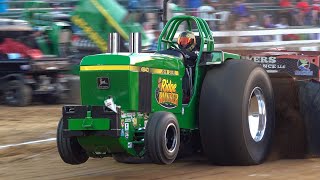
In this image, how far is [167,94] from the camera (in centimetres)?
682

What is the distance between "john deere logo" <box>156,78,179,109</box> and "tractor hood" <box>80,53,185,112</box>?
25 mm

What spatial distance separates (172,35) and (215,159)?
1592 millimetres

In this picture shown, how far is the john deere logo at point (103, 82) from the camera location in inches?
252

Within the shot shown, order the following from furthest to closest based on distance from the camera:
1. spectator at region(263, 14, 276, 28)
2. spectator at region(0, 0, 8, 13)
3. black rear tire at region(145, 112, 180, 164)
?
spectator at region(263, 14, 276, 28), spectator at region(0, 0, 8, 13), black rear tire at region(145, 112, 180, 164)

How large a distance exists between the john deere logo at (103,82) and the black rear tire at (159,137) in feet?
1.83

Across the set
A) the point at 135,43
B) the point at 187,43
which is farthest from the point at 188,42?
the point at 135,43

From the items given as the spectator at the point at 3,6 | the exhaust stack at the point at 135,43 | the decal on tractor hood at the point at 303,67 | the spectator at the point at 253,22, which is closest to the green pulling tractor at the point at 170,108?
the exhaust stack at the point at 135,43

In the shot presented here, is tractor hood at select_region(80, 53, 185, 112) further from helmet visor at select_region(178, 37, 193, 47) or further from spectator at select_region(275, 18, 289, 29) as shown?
spectator at select_region(275, 18, 289, 29)

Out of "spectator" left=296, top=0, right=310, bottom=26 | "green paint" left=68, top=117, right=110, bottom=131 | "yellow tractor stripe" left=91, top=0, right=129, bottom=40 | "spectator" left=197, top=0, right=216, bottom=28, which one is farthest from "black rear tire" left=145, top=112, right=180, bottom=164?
"spectator" left=296, top=0, right=310, bottom=26

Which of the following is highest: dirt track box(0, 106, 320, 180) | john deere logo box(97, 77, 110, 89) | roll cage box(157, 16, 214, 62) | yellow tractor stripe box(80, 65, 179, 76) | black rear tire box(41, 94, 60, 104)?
roll cage box(157, 16, 214, 62)

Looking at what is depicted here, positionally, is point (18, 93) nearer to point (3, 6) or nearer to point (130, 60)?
point (3, 6)

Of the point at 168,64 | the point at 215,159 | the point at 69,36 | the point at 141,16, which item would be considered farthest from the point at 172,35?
the point at 141,16

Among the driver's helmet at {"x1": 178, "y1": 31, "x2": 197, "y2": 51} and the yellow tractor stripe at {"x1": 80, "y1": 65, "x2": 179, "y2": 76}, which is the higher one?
the driver's helmet at {"x1": 178, "y1": 31, "x2": 197, "y2": 51}

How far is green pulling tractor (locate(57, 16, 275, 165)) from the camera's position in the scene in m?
6.20
